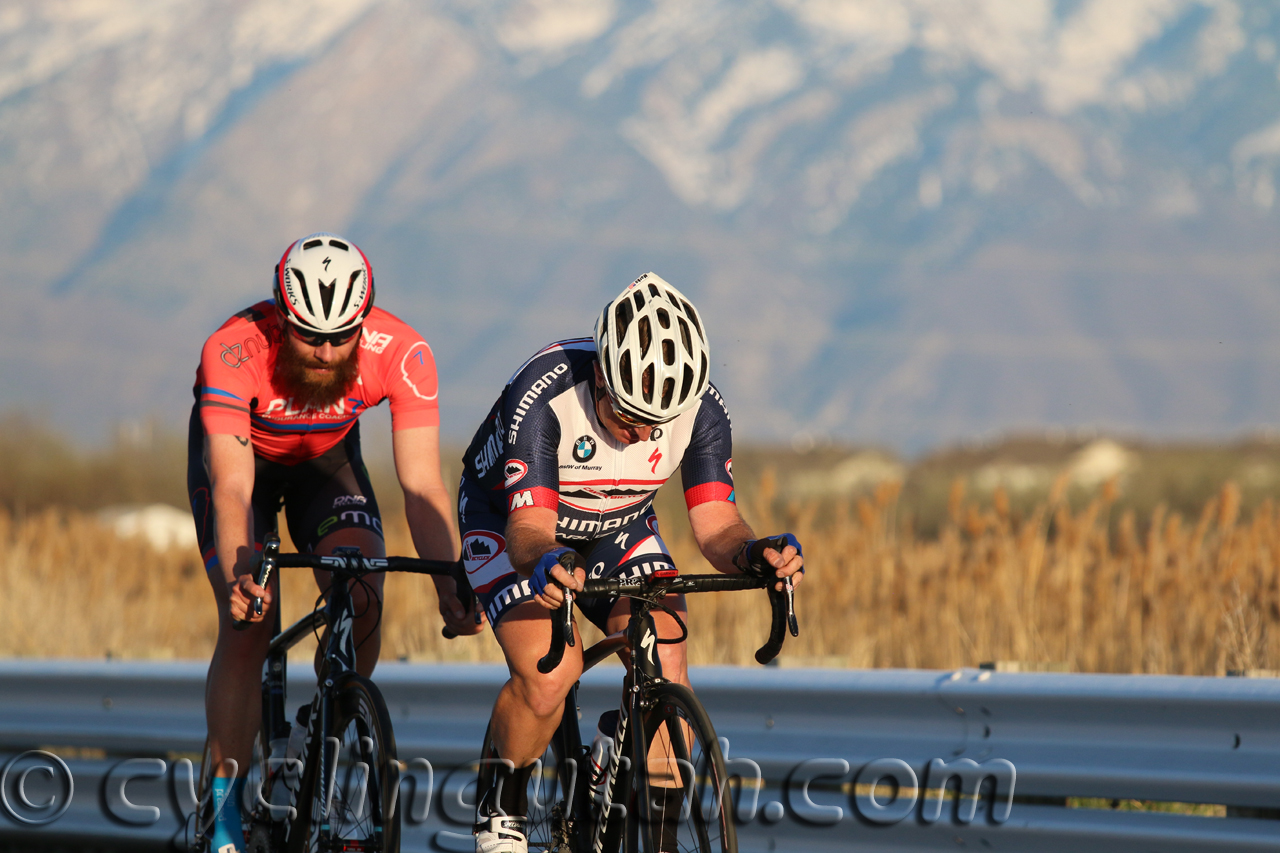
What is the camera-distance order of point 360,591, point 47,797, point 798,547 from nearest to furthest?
point 798,547 → point 360,591 → point 47,797

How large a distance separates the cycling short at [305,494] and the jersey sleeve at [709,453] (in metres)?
1.13

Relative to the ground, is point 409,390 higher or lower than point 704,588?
higher

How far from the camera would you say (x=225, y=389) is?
5.28 metres

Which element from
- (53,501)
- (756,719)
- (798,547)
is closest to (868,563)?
(756,719)

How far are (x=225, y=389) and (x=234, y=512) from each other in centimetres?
43

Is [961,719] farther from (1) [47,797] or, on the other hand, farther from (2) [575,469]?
(1) [47,797]

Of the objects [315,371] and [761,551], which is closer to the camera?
[761,551]

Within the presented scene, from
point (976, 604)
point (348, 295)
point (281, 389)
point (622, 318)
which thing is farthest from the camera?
point (976, 604)

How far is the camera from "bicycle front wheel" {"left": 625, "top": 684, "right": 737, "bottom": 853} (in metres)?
4.27

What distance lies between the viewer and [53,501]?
28.0 metres

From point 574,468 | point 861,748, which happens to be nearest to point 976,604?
point 861,748

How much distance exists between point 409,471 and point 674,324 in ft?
4.17

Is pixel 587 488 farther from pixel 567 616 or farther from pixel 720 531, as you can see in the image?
pixel 567 616

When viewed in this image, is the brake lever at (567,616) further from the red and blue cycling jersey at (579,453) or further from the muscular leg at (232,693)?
the muscular leg at (232,693)
